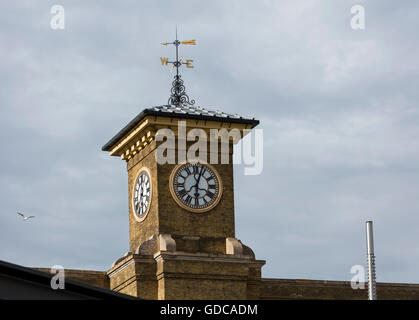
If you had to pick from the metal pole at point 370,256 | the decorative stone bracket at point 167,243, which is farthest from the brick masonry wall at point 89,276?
the metal pole at point 370,256

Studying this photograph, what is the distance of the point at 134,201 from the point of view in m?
55.1

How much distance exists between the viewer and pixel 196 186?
53.2m

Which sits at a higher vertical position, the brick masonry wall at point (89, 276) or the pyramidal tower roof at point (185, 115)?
the pyramidal tower roof at point (185, 115)

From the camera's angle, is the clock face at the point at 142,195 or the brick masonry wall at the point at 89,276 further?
the clock face at the point at 142,195

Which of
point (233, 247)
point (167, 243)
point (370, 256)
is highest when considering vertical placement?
point (233, 247)

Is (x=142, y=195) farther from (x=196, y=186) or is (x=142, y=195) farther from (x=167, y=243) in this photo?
(x=167, y=243)

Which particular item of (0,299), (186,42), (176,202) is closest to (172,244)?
(176,202)

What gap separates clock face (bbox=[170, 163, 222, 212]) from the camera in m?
52.8

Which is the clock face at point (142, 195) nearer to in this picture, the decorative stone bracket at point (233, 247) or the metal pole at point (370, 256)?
the decorative stone bracket at point (233, 247)

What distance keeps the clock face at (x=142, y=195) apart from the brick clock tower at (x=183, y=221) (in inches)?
1.7

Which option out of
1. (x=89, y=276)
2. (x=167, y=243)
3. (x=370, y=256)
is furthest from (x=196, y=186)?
(x=370, y=256)

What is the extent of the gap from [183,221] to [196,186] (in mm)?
1687

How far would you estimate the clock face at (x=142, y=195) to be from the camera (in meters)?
53.6

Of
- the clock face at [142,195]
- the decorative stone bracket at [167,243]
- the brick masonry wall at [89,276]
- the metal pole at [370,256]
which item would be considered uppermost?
the clock face at [142,195]
